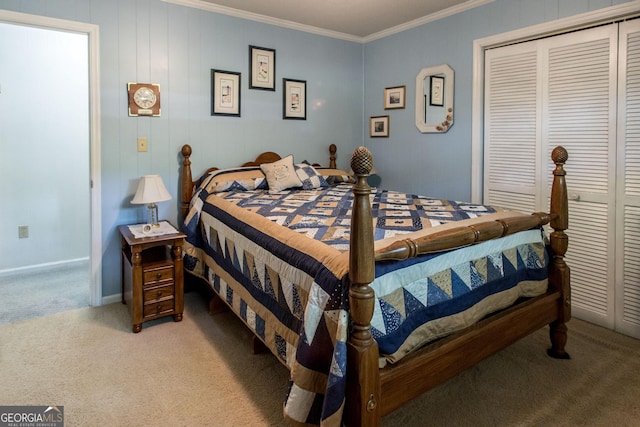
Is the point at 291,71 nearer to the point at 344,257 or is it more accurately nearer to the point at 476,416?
the point at 344,257

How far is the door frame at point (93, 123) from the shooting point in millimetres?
2582

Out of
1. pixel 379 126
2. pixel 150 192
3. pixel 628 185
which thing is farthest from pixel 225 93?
pixel 628 185

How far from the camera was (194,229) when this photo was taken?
2.89 meters

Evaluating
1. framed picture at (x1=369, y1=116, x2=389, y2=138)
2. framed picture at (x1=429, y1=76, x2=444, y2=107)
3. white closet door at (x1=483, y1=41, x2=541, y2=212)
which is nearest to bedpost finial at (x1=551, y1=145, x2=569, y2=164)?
white closet door at (x1=483, y1=41, x2=541, y2=212)

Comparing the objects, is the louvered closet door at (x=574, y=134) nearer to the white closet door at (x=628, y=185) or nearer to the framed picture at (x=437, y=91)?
the white closet door at (x=628, y=185)

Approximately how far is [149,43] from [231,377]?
8.23ft

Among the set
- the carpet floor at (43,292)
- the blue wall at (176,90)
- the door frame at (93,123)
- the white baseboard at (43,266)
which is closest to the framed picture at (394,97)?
the blue wall at (176,90)

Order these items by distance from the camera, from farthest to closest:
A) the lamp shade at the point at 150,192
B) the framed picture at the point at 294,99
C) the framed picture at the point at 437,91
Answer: the framed picture at the point at 294,99, the framed picture at the point at 437,91, the lamp shade at the point at 150,192

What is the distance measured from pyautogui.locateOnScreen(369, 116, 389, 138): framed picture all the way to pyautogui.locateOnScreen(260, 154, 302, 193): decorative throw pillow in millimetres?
1223

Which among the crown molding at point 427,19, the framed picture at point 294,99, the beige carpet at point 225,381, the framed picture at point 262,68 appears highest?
the crown molding at point 427,19

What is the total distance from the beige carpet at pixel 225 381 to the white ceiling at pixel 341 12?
256 centimetres

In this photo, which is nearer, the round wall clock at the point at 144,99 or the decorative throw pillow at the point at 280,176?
the round wall clock at the point at 144,99

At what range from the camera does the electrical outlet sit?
3000 mm

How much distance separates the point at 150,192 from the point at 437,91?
8.39 ft
